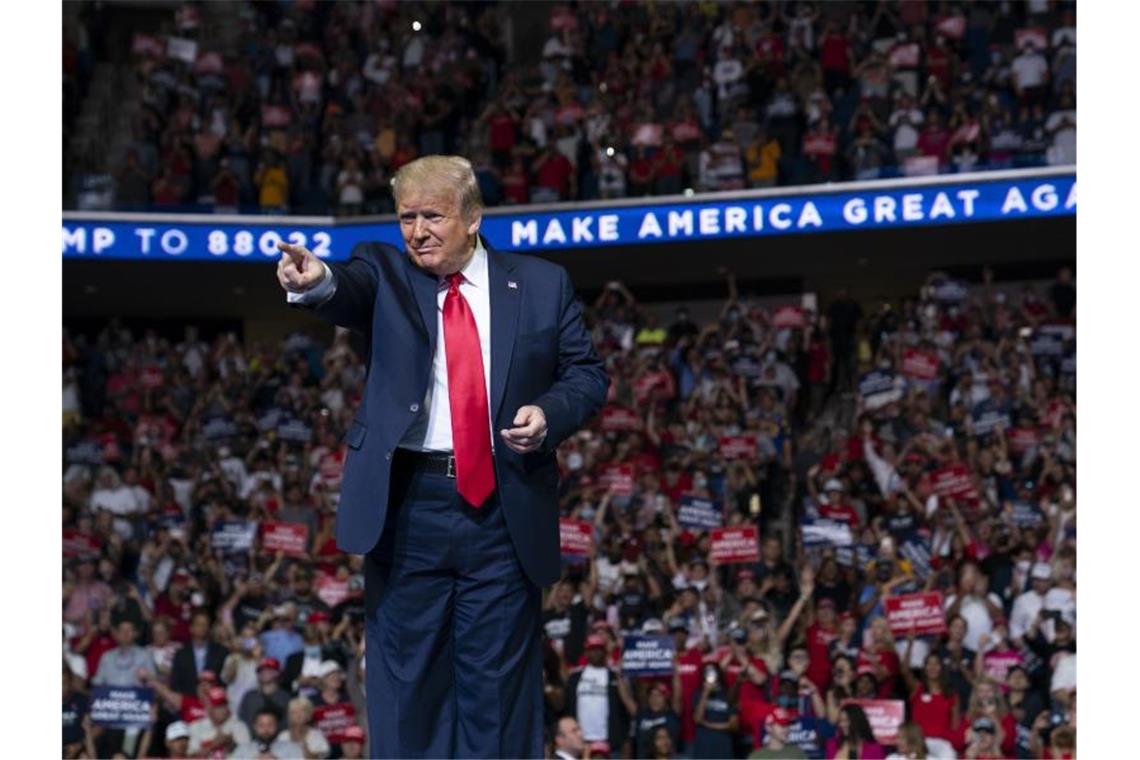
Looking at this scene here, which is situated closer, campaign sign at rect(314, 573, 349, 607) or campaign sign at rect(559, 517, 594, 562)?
campaign sign at rect(559, 517, 594, 562)

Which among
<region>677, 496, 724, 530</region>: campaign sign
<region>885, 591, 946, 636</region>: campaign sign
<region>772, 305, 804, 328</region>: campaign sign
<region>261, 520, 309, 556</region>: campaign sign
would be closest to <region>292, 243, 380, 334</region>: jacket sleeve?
<region>885, 591, 946, 636</region>: campaign sign

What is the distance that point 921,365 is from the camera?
14.5 m

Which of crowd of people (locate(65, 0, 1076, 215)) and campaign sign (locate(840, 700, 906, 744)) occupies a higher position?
crowd of people (locate(65, 0, 1076, 215))

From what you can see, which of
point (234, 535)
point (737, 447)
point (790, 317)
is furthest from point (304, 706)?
point (790, 317)

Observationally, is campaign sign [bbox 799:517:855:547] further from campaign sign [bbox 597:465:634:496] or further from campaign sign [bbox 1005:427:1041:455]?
campaign sign [bbox 1005:427:1041:455]

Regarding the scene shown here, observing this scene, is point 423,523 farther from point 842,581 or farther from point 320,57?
point 320,57

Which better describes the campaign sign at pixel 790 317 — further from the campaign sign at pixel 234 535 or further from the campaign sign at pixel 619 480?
the campaign sign at pixel 234 535

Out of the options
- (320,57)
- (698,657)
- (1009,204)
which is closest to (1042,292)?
(1009,204)

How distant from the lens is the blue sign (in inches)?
575

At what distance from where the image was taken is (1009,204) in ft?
47.6

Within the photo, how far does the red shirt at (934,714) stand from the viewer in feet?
31.0

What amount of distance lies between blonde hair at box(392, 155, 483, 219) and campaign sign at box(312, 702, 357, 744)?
6694 mm

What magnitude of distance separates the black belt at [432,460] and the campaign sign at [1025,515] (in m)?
8.54

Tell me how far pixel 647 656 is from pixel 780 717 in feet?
3.89
